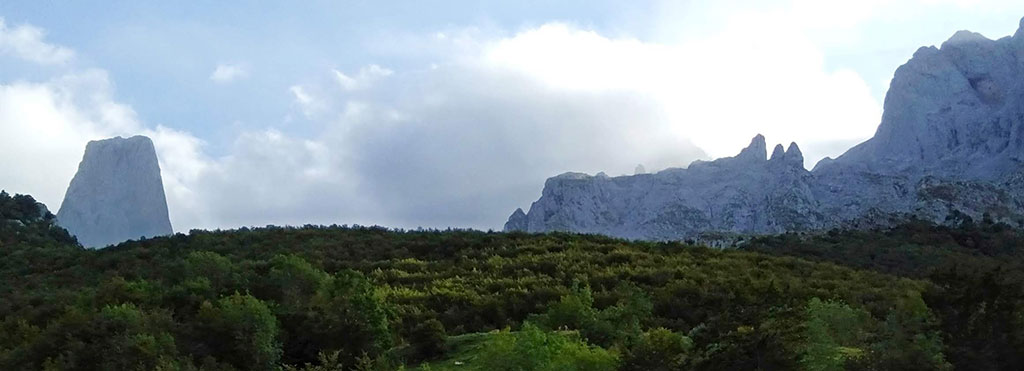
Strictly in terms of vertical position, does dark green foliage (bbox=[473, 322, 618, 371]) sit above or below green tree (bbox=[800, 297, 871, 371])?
above

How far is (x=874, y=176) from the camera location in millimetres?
128875

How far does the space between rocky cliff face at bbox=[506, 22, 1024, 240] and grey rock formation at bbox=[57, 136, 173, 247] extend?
53.5 meters

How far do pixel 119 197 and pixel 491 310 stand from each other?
122044 millimetres

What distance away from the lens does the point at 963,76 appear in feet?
471

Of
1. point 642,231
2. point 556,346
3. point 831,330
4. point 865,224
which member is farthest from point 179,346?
point 642,231

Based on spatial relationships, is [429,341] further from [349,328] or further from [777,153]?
[777,153]

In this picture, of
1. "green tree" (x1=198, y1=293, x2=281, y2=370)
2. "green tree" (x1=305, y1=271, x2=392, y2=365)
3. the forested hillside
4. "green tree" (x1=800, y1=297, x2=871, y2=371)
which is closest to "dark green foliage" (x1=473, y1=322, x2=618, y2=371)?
the forested hillside

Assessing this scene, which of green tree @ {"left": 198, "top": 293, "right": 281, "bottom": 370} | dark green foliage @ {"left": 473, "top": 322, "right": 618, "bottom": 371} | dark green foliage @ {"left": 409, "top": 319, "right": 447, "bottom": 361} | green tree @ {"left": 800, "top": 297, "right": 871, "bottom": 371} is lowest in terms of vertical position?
green tree @ {"left": 800, "top": 297, "right": 871, "bottom": 371}

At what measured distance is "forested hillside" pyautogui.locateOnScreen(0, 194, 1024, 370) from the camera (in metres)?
15.1

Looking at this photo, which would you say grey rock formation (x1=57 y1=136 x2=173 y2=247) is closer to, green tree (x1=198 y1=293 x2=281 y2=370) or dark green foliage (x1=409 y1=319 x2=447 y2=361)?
green tree (x1=198 y1=293 x2=281 y2=370)

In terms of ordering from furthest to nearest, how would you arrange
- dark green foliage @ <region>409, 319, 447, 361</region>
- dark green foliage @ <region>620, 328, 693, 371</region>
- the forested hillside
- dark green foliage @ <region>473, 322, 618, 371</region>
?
dark green foliage @ <region>409, 319, 447, 361</region> < the forested hillside < dark green foliage @ <region>473, 322, 618, 371</region> < dark green foliage @ <region>620, 328, 693, 371</region>

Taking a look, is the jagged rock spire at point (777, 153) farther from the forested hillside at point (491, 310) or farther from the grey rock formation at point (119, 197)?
the grey rock formation at point (119, 197)

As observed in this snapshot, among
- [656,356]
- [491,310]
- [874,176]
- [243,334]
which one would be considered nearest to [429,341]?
[243,334]

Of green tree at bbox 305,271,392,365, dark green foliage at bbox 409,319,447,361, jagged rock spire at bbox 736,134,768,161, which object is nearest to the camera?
green tree at bbox 305,271,392,365
